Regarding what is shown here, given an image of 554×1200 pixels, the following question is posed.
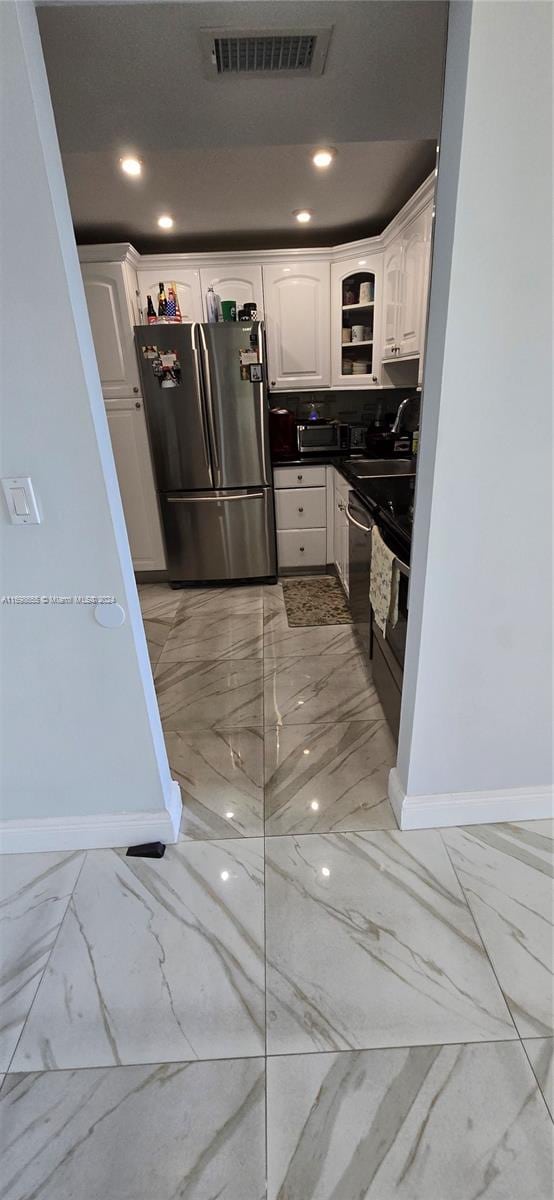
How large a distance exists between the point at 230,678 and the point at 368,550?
96 cm

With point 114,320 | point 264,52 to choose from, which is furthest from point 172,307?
point 264,52

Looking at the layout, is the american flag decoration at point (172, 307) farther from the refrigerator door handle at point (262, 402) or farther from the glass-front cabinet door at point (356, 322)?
the glass-front cabinet door at point (356, 322)

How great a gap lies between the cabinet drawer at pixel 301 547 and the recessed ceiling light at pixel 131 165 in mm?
2182

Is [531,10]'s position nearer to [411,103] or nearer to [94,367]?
[411,103]

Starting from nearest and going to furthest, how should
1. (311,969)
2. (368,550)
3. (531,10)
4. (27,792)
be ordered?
Answer: (531,10)
(311,969)
(27,792)
(368,550)

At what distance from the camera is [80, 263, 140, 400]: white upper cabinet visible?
3.16 meters

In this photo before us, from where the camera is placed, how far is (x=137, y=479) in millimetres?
3586

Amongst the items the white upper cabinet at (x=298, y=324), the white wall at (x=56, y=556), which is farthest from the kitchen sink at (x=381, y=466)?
the white wall at (x=56, y=556)

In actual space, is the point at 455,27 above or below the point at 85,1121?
above

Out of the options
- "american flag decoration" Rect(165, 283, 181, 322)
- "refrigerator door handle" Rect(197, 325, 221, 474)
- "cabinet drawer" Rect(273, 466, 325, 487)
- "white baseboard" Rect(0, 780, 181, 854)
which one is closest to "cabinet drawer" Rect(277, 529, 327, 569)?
"cabinet drawer" Rect(273, 466, 325, 487)

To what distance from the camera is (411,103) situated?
1.41 meters

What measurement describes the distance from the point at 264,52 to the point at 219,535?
8.55ft

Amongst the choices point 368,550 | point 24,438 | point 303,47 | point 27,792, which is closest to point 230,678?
point 368,550

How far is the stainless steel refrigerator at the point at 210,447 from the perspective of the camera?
320 centimetres
